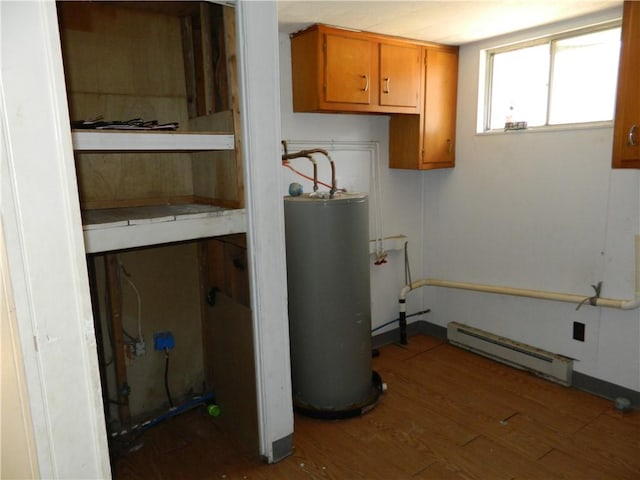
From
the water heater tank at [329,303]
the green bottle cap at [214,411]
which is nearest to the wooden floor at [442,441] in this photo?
the green bottle cap at [214,411]

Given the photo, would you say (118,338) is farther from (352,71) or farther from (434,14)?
(434,14)

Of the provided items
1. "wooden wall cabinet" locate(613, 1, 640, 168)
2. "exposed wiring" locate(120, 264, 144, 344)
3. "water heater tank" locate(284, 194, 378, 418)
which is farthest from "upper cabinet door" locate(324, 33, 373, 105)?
"exposed wiring" locate(120, 264, 144, 344)

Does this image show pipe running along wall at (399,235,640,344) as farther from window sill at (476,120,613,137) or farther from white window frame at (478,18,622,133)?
white window frame at (478,18,622,133)

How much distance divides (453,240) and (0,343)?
2962 mm

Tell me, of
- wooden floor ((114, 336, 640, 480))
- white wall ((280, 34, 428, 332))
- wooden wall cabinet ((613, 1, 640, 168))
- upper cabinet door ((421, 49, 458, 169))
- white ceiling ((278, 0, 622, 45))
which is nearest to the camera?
wooden wall cabinet ((613, 1, 640, 168))

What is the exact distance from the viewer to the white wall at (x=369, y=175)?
2.78m

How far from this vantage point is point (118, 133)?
5.11 ft

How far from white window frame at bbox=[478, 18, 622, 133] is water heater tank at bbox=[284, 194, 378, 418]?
1293 mm

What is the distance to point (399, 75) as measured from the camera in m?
2.81

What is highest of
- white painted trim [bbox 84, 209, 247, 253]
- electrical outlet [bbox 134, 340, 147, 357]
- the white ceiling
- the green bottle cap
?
the white ceiling

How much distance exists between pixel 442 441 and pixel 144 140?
200 cm

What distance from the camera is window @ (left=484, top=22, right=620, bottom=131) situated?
249 centimetres

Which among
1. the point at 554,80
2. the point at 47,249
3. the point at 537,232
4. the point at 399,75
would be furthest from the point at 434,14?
the point at 47,249

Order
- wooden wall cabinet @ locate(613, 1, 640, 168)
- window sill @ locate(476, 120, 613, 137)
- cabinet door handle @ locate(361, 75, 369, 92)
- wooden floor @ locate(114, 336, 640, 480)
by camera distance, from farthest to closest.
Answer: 1. cabinet door handle @ locate(361, 75, 369, 92)
2. window sill @ locate(476, 120, 613, 137)
3. wooden floor @ locate(114, 336, 640, 480)
4. wooden wall cabinet @ locate(613, 1, 640, 168)
